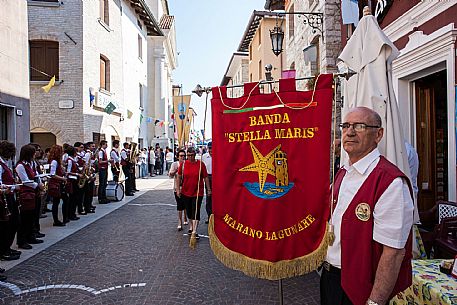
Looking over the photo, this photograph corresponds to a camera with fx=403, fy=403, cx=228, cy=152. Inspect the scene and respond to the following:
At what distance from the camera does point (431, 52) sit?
6.50 meters

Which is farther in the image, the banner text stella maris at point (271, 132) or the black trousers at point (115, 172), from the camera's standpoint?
the black trousers at point (115, 172)

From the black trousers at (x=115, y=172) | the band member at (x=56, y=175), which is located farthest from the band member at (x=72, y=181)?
the black trousers at (x=115, y=172)

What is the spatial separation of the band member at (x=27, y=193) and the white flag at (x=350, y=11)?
706 centimetres

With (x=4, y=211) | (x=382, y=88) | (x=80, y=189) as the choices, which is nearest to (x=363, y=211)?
(x=382, y=88)

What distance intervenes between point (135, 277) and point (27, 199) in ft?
8.79

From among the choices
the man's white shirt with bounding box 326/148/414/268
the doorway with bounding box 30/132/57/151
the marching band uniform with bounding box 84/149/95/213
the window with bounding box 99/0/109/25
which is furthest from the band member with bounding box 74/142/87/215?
the window with bounding box 99/0/109/25

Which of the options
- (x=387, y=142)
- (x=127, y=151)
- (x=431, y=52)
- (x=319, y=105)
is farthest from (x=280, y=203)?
(x=127, y=151)

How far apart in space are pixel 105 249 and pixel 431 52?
21.5ft

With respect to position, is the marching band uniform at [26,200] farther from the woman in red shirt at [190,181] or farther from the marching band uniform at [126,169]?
the marching band uniform at [126,169]

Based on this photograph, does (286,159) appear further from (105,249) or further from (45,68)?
(45,68)

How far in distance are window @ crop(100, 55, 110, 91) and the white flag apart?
13.0 m

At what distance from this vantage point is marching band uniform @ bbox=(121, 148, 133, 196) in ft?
48.5

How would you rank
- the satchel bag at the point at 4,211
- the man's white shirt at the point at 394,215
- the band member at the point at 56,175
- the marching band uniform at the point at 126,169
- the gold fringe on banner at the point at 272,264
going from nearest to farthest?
the man's white shirt at the point at 394,215
the gold fringe on banner at the point at 272,264
the satchel bag at the point at 4,211
the band member at the point at 56,175
the marching band uniform at the point at 126,169

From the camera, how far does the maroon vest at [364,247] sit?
2.22 metres
